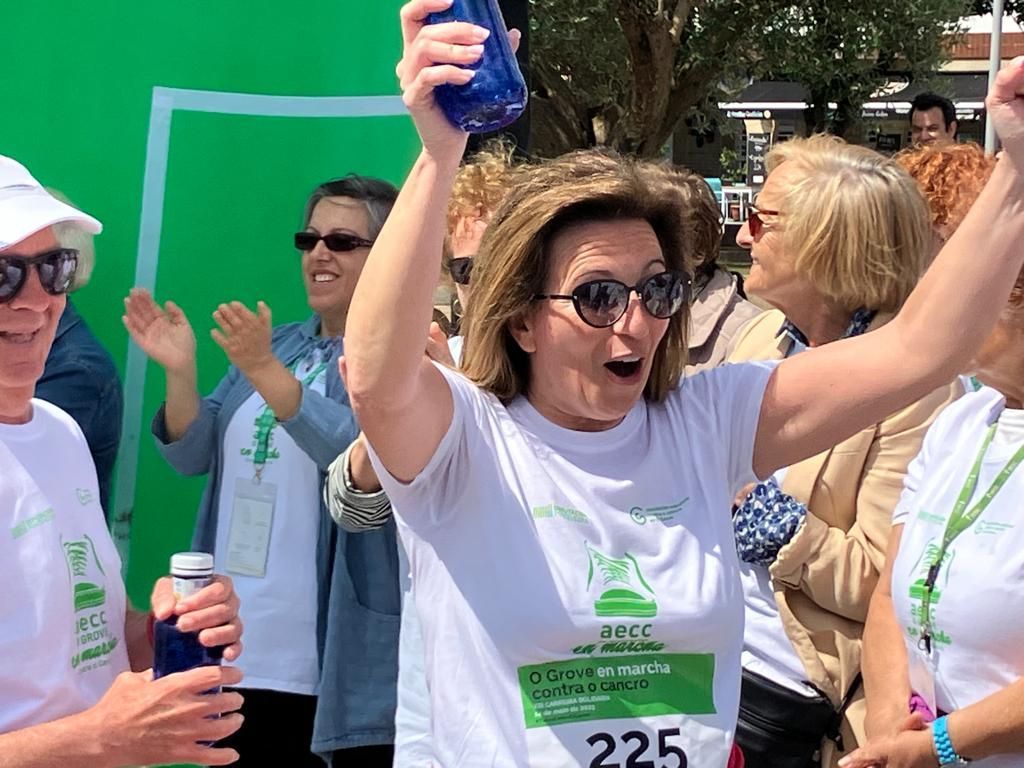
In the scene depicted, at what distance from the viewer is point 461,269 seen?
10.1 feet

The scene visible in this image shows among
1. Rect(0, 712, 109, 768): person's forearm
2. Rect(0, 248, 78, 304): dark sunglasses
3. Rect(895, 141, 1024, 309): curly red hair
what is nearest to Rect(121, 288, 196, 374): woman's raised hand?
Rect(0, 248, 78, 304): dark sunglasses

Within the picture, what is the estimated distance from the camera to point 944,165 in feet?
11.8

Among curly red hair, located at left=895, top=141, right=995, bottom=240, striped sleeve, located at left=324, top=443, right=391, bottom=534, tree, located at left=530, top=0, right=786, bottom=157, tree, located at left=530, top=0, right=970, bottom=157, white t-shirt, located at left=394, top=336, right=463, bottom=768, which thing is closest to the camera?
white t-shirt, located at left=394, top=336, right=463, bottom=768

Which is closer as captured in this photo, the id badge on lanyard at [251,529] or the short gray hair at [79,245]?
the short gray hair at [79,245]

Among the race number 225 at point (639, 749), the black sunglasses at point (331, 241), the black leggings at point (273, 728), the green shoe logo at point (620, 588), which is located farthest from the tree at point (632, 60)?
the race number 225 at point (639, 749)

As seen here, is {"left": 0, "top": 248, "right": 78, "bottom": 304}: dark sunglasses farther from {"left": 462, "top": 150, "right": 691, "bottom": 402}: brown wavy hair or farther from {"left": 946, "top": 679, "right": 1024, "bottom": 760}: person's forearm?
{"left": 946, "top": 679, "right": 1024, "bottom": 760}: person's forearm

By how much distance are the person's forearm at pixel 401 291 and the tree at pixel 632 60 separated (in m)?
13.2

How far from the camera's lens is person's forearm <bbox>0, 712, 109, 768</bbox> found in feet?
5.82

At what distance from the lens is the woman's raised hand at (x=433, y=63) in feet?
5.19

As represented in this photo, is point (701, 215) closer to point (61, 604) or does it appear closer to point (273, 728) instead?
point (273, 728)

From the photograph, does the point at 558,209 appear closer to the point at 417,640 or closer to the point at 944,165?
the point at 417,640

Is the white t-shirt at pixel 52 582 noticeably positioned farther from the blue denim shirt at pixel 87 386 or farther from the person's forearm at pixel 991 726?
the person's forearm at pixel 991 726

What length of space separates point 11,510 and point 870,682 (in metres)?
1.55

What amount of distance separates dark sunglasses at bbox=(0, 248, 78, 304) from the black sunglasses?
78cm
